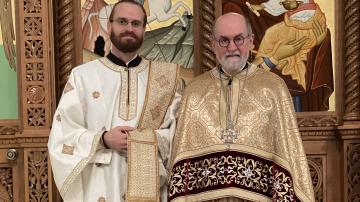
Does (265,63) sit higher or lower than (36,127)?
higher

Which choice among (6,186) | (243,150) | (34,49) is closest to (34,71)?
(34,49)

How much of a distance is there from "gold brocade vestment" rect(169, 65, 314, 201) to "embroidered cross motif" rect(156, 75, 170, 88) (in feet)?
0.87

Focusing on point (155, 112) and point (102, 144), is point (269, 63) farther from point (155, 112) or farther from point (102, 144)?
point (102, 144)

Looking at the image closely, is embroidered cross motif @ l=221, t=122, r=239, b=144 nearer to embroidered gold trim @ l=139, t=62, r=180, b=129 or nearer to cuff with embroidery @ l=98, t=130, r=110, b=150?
embroidered gold trim @ l=139, t=62, r=180, b=129

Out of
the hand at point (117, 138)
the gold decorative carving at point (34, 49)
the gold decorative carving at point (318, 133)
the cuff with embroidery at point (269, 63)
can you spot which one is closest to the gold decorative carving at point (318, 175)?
the gold decorative carving at point (318, 133)

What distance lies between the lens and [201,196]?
3049mm

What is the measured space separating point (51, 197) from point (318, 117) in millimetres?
1881

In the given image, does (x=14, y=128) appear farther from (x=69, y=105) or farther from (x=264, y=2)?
(x=264, y=2)

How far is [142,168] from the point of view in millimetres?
3207

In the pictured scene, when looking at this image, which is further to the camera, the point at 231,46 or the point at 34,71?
the point at 34,71

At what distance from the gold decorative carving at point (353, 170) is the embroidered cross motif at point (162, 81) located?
1556 millimetres

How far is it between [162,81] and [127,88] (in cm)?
20

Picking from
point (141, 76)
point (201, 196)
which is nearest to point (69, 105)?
point (141, 76)

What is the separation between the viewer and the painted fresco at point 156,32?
435cm
